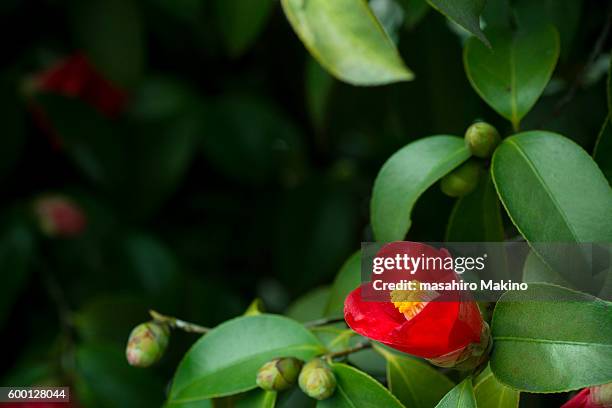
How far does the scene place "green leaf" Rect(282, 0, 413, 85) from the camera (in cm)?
40

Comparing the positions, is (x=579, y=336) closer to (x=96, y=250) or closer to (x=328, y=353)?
(x=328, y=353)

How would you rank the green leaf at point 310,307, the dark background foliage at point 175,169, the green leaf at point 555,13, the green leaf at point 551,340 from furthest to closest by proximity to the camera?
the dark background foliage at point 175,169, the green leaf at point 310,307, the green leaf at point 555,13, the green leaf at point 551,340

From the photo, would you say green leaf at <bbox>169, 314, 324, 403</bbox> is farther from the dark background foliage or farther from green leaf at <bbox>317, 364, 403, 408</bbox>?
the dark background foliage

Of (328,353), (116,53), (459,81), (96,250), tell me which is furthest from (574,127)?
(96,250)

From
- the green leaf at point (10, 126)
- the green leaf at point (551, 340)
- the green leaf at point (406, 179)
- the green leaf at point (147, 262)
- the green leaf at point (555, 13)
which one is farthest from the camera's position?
the green leaf at point (147, 262)

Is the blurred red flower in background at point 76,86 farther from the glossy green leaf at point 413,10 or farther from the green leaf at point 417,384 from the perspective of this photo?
the green leaf at point 417,384

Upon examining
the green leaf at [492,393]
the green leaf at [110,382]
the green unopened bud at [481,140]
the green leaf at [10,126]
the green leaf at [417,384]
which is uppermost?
the green unopened bud at [481,140]

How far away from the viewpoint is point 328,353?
1.67ft

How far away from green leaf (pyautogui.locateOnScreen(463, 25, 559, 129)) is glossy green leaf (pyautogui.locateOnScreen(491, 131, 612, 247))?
56mm

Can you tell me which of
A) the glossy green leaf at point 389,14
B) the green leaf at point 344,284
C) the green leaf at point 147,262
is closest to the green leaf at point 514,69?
the green leaf at point 344,284

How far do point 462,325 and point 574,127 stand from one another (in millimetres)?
418

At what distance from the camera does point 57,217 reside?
43.1 inches

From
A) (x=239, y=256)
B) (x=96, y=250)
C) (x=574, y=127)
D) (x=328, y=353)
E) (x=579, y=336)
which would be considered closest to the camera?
(x=579, y=336)

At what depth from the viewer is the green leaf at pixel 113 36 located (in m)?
1.03
